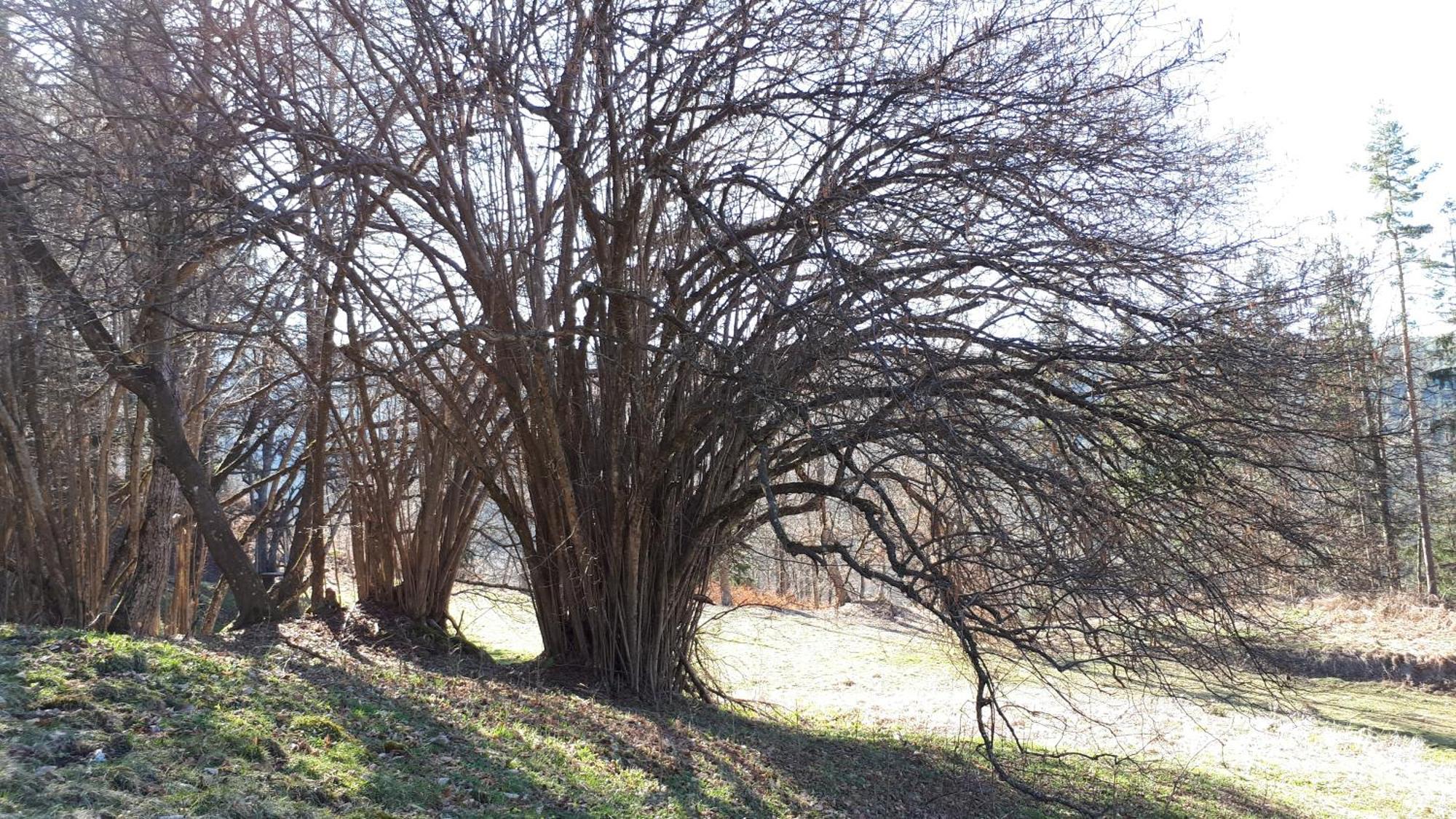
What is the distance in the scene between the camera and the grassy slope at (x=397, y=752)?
4.42 m

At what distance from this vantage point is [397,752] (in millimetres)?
5664

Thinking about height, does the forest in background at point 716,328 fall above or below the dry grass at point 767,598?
above

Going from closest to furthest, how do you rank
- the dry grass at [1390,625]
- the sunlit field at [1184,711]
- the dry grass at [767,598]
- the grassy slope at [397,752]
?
the grassy slope at [397,752] → the sunlit field at [1184,711] → the dry grass at [1390,625] → the dry grass at [767,598]

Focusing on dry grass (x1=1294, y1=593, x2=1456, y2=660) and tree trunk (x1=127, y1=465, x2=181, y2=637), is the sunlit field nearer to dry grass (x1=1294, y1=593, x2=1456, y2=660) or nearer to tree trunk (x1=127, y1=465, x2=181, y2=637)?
dry grass (x1=1294, y1=593, x2=1456, y2=660)

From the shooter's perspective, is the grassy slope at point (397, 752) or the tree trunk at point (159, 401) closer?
the grassy slope at point (397, 752)

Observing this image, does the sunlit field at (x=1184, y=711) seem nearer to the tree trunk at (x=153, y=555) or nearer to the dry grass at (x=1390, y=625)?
the dry grass at (x=1390, y=625)

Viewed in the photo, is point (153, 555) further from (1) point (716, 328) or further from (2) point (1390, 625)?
(2) point (1390, 625)

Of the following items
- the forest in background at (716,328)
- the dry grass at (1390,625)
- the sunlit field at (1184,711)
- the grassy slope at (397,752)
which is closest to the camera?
the grassy slope at (397,752)

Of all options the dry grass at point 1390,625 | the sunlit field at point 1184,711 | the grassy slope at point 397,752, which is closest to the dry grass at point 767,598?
the sunlit field at point 1184,711

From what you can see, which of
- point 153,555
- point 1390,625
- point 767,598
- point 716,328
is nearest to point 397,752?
point 716,328

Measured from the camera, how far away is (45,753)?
432cm

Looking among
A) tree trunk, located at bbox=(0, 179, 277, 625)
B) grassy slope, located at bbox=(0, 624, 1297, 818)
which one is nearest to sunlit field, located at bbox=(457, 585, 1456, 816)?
grassy slope, located at bbox=(0, 624, 1297, 818)

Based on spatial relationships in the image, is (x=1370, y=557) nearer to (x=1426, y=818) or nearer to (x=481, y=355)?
(x=1426, y=818)

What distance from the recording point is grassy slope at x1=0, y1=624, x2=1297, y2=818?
4.42 meters
